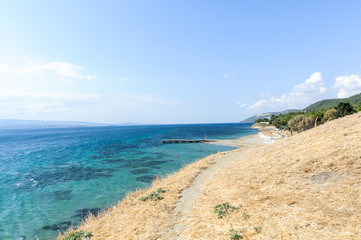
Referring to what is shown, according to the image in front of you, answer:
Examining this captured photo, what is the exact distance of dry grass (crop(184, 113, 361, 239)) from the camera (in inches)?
192

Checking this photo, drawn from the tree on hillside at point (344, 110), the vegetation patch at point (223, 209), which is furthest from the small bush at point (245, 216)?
the tree on hillside at point (344, 110)

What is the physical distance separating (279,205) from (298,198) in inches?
35.1

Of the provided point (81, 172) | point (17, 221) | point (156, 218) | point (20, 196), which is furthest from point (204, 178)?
point (81, 172)

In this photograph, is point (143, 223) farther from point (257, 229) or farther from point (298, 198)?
point (298, 198)

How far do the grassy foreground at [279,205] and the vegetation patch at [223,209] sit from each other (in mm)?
41

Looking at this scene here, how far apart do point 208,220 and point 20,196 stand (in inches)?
964

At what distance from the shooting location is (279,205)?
6328 millimetres

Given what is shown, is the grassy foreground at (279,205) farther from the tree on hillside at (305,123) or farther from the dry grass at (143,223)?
the tree on hillside at (305,123)

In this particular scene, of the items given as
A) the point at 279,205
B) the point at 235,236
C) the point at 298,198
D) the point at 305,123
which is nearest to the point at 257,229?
the point at 235,236

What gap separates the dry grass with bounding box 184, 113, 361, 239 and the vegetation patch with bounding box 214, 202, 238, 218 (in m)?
0.22

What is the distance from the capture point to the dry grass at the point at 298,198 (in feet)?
16.0

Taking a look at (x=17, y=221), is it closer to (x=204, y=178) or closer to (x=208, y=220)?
(x=204, y=178)

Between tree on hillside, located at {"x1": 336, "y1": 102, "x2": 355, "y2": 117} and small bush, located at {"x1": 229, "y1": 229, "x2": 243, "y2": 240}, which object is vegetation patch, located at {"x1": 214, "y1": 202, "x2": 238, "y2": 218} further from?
tree on hillside, located at {"x1": 336, "y1": 102, "x2": 355, "y2": 117}

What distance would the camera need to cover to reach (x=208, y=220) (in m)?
6.45
